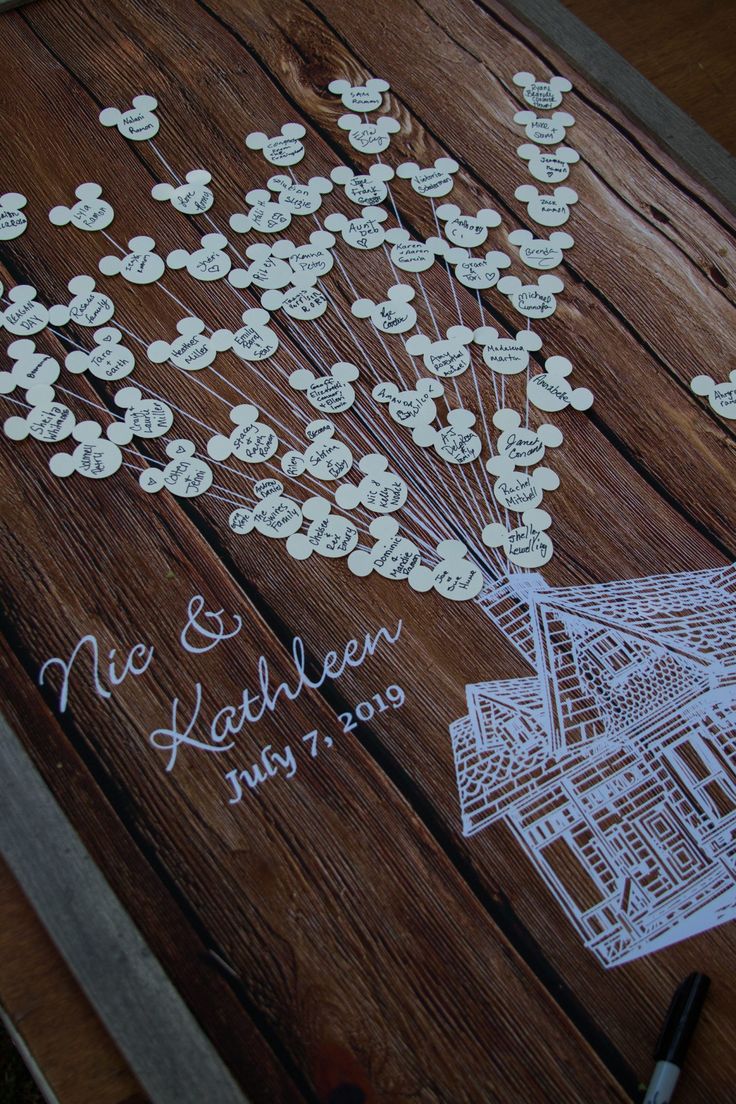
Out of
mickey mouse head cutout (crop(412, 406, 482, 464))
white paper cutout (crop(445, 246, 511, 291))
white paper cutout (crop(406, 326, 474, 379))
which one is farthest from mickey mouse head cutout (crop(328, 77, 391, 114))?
mickey mouse head cutout (crop(412, 406, 482, 464))

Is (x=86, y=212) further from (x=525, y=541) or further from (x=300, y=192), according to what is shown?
(x=525, y=541)

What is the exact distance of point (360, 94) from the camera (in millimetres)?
1040

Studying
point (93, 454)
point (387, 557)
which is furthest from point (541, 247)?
point (93, 454)

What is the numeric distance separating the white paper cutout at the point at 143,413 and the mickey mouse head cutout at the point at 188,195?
24 centimetres

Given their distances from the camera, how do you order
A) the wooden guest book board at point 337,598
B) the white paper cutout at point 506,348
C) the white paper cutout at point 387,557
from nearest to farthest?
1. the wooden guest book board at point 337,598
2. the white paper cutout at point 387,557
3. the white paper cutout at point 506,348

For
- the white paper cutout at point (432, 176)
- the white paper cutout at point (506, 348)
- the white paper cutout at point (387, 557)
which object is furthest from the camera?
the white paper cutout at point (432, 176)

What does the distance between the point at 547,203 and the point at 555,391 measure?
0.82 ft

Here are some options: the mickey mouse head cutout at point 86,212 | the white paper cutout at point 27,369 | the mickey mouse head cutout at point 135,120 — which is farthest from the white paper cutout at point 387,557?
the mickey mouse head cutout at point 135,120

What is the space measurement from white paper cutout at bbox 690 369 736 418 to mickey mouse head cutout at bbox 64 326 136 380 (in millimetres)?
538

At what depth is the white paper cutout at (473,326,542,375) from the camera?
874 millimetres

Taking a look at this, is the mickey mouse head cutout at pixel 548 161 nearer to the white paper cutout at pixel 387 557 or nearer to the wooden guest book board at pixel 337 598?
the wooden guest book board at pixel 337 598

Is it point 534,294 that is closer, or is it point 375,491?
point 375,491

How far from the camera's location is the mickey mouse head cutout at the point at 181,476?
2.58 ft

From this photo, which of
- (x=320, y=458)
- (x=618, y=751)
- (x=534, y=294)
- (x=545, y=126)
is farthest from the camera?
(x=545, y=126)
